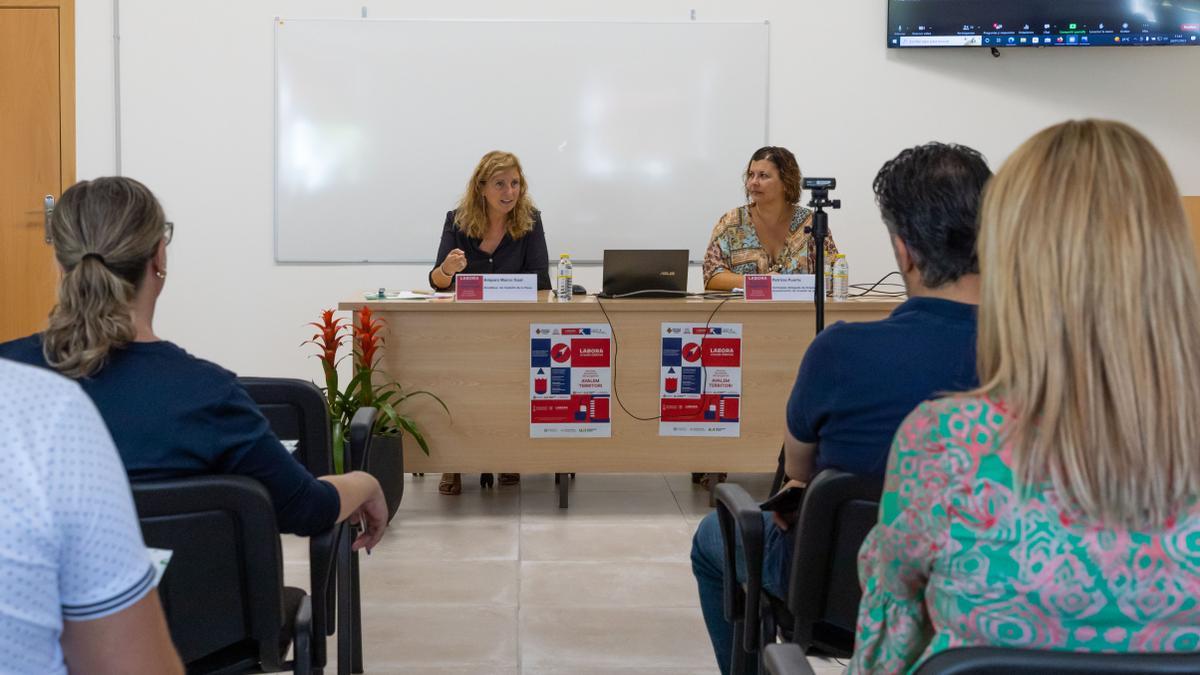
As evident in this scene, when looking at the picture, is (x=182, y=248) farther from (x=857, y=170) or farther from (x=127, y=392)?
(x=127, y=392)

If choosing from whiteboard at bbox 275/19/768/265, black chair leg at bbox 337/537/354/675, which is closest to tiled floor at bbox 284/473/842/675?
black chair leg at bbox 337/537/354/675

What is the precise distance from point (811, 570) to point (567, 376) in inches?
98.9

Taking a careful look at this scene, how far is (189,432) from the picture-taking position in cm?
156

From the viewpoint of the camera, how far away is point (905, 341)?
173 centimetres

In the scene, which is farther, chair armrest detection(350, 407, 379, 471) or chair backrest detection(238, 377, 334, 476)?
chair armrest detection(350, 407, 379, 471)

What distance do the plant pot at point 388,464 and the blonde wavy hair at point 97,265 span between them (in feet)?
7.30

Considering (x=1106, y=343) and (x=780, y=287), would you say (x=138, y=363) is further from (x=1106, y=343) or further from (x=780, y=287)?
(x=780, y=287)

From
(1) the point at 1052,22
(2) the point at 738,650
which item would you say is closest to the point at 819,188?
(2) the point at 738,650

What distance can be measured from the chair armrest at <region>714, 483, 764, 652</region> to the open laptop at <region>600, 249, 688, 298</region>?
2.24 m

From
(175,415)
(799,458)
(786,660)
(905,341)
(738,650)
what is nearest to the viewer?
(786,660)

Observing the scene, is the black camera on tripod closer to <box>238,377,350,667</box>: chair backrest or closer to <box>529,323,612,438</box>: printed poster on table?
<box>238,377,350,667</box>: chair backrest

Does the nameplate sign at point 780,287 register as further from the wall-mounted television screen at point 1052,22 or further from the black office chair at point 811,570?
the black office chair at point 811,570

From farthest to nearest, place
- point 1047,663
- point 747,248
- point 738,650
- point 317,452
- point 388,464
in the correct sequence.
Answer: point 747,248
point 388,464
point 317,452
point 738,650
point 1047,663

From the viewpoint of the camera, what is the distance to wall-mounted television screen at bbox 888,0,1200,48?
558cm
